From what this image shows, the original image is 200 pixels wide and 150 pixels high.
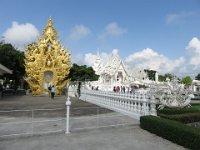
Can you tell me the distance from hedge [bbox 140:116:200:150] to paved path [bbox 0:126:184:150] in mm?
193

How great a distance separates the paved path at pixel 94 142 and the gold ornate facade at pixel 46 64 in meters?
19.6

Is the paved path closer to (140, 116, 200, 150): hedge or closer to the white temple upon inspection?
(140, 116, 200, 150): hedge

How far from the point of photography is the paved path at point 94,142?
19.5 ft

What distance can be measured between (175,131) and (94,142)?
2675 millimetres

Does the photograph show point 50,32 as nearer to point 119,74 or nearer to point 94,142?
point 119,74

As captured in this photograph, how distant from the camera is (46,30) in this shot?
27.8 meters

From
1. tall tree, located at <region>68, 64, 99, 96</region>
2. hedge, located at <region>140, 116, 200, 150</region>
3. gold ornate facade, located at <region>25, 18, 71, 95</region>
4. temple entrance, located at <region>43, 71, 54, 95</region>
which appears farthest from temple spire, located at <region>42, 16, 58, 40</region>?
hedge, located at <region>140, 116, 200, 150</region>

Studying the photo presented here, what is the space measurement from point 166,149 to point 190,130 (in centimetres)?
93

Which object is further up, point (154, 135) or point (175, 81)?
point (175, 81)

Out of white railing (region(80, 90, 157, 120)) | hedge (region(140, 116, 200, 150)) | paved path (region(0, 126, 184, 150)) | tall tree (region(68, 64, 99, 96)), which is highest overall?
tall tree (region(68, 64, 99, 96))

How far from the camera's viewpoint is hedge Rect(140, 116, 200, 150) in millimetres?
5703

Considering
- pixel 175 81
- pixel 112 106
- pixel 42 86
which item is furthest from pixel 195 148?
pixel 42 86

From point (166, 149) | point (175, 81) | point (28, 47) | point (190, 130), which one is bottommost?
point (166, 149)

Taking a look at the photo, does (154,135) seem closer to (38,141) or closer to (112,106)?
(38,141)
